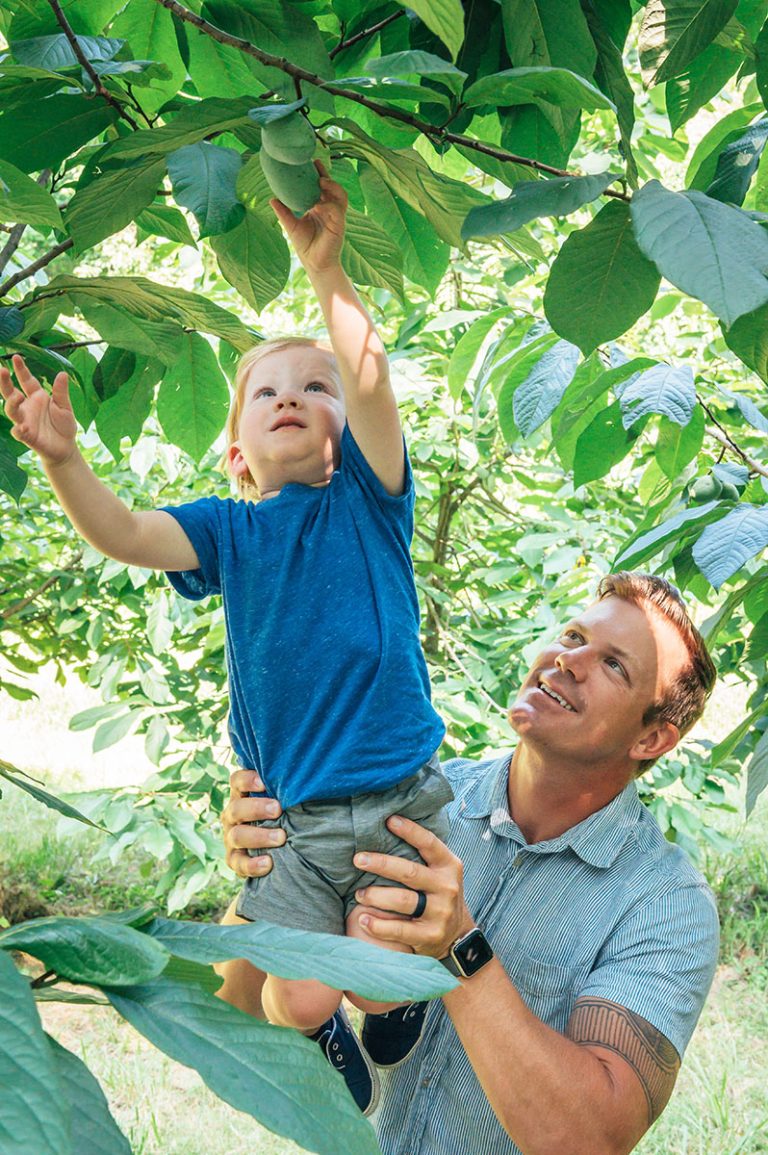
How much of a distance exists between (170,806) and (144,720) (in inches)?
18.0

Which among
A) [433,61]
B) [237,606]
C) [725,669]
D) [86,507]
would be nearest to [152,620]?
[725,669]

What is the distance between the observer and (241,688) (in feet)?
4.52

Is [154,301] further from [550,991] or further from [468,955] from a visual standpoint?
[550,991]

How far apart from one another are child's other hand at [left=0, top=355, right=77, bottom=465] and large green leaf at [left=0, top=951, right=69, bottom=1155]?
25.1 inches

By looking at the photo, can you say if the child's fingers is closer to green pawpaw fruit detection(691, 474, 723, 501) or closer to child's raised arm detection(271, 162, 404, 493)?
child's raised arm detection(271, 162, 404, 493)

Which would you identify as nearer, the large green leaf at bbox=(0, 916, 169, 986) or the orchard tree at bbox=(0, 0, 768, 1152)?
the large green leaf at bbox=(0, 916, 169, 986)

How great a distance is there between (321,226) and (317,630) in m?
0.50

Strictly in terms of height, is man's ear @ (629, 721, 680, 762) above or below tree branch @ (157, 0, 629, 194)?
below

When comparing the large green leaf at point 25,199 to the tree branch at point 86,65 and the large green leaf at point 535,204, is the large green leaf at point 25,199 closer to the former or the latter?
the tree branch at point 86,65

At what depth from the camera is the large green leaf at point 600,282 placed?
0.72m

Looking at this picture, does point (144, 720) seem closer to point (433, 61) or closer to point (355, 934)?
point (355, 934)

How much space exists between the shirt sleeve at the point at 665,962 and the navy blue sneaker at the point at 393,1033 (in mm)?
225

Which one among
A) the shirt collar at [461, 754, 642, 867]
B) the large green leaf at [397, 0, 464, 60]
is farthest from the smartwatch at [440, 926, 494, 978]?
the large green leaf at [397, 0, 464, 60]

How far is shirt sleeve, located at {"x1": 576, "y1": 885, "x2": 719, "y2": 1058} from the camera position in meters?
1.54
